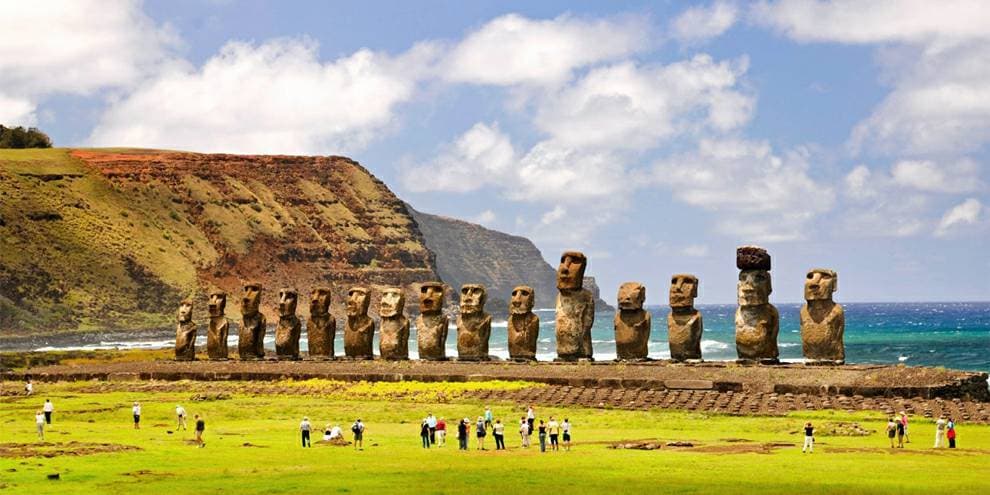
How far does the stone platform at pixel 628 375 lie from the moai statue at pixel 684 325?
0.88 metres

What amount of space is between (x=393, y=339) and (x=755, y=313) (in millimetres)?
13905

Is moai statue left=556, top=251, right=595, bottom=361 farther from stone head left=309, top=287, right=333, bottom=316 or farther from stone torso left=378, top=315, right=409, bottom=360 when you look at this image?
stone head left=309, top=287, right=333, bottom=316

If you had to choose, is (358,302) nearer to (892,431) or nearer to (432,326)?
(432,326)

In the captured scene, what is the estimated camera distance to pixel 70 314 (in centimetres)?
12938

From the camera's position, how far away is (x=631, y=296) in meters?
48.3

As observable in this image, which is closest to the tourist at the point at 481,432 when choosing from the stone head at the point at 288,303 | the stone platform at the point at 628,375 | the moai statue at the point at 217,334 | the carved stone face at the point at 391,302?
the stone platform at the point at 628,375

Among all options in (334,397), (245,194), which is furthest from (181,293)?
(334,397)

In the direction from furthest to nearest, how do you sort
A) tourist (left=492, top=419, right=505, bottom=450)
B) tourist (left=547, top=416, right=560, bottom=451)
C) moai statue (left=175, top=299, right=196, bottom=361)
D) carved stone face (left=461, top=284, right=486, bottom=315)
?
moai statue (left=175, top=299, right=196, bottom=361) < carved stone face (left=461, top=284, right=486, bottom=315) < tourist (left=492, top=419, right=505, bottom=450) < tourist (left=547, top=416, right=560, bottom=451)

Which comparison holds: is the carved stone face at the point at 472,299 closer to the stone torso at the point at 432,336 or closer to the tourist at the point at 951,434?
the stone torso at the point at 432,336

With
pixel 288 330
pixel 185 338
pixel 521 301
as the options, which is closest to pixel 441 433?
pixel 521 301

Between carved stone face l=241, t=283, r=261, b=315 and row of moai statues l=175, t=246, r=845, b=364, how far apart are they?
0.05m

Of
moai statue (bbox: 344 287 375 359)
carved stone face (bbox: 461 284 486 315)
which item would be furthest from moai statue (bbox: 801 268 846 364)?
moai statue (bbox: 344 287 375 359)

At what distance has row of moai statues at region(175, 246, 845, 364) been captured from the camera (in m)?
45.1

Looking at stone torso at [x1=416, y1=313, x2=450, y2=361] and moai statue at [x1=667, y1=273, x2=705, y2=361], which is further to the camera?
stone torso at [x1=416, y1=313, x2=450, y2=361]
